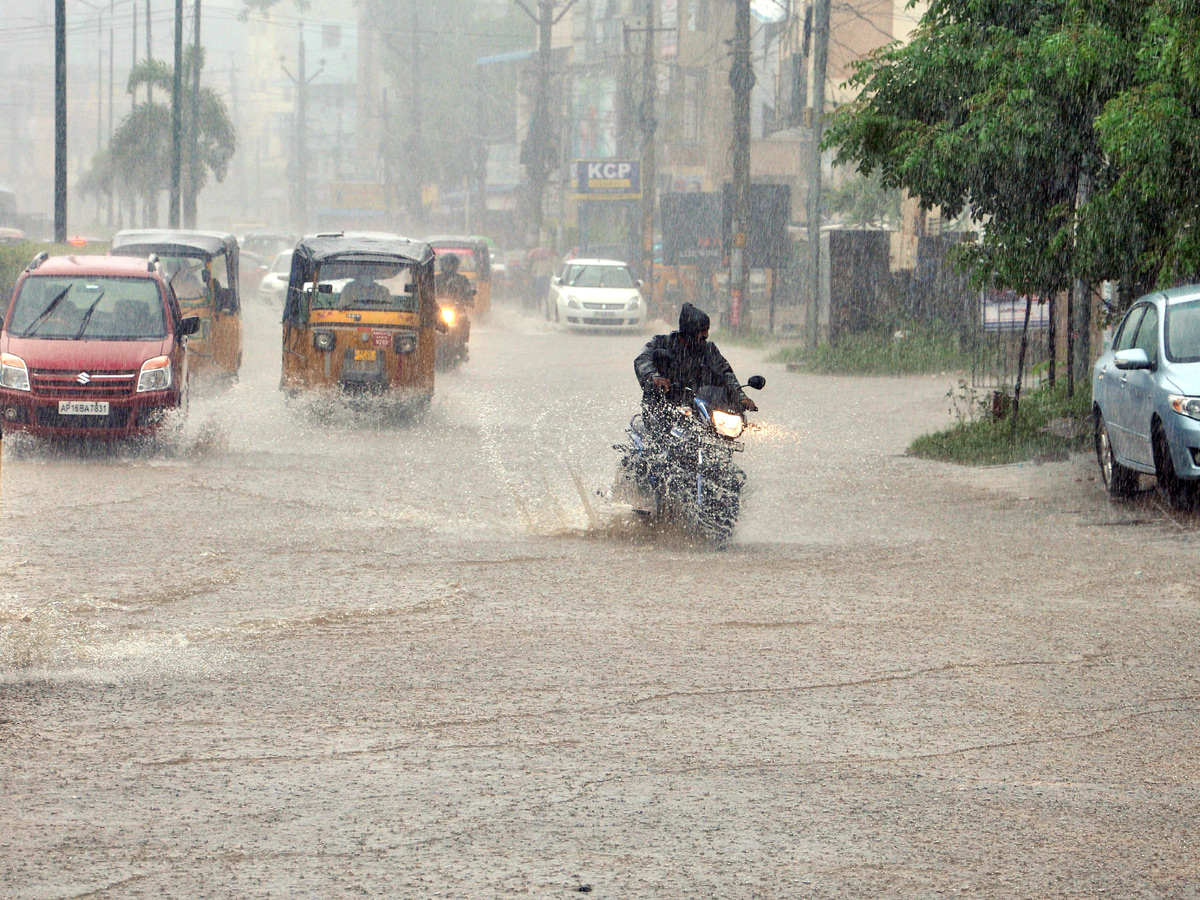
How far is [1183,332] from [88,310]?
32.4ft

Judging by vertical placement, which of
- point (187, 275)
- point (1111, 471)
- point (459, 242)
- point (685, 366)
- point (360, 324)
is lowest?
point (1111, 471)

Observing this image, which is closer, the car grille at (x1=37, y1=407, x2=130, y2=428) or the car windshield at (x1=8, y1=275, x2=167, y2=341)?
the car grille at (x1=37, y1=407, x2=130, y2=428)

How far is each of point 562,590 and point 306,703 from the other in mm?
2733

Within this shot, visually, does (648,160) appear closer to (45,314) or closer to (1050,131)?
(45,314)

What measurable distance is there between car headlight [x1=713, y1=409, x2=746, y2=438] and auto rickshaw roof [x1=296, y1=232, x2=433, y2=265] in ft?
31.2

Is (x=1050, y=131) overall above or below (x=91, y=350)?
above

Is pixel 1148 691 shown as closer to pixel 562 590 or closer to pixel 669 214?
pixel 562 590

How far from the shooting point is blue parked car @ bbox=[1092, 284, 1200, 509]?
11484 millimetres

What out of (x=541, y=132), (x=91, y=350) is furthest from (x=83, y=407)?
(x=541, y=132)

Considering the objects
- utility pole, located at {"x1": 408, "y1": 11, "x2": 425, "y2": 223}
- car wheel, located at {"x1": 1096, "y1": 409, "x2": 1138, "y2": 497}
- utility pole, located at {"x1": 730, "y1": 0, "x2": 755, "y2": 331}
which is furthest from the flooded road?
utility pole, located at {"x1": 408, "y1": 11, "x2": 425, "y2": 223}

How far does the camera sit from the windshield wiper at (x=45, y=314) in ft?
52.5

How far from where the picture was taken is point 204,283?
22375 millimetres

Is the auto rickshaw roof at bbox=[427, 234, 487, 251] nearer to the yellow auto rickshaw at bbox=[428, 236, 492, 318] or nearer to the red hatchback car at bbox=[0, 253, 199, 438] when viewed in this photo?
the yellow auto rickshaw at bbox=[428, 236, 492, 318]

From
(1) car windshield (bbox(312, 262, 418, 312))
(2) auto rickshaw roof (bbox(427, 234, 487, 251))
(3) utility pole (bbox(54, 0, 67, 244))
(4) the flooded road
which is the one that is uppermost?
(3) utility pole (bbox(54, 0, 67, 244))
